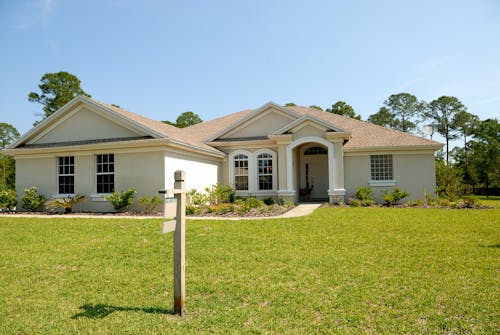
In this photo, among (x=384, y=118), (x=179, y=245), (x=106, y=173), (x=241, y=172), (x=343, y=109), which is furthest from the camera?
(x=384, y=118)

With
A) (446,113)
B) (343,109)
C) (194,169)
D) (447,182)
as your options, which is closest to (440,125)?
(446,113)

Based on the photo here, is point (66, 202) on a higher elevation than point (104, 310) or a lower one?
higher

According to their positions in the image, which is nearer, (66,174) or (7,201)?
(7,201)

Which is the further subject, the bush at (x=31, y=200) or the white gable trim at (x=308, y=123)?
the white gable trim at (x=308, y=123)

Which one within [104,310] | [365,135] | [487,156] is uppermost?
[365,135]

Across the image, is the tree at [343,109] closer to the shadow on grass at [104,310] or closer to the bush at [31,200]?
the bush at [31,200]

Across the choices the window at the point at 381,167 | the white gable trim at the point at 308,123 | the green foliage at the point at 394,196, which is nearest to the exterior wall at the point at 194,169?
the white gable trim at the point at 308,123

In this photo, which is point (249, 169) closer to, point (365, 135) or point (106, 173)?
point (365, 135)

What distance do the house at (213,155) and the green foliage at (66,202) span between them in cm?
45

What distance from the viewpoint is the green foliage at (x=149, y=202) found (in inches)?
575

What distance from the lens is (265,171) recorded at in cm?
1961

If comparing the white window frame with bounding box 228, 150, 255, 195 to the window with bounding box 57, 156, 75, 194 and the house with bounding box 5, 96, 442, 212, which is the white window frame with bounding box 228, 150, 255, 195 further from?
the window with bounding box 57, 156, 75, 194

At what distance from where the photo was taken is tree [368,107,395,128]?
53875mm

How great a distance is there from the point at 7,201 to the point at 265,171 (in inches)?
521
